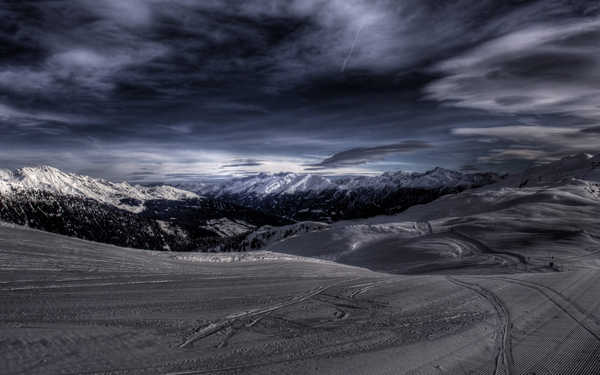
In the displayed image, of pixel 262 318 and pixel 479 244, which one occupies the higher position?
pixel 262 318

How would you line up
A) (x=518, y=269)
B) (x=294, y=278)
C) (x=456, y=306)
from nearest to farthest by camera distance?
(x=456, y=306) → (x=294, y=278) → (x=518, y=269)

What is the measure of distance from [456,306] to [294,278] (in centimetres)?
530

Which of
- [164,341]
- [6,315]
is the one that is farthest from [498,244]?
[6,315]

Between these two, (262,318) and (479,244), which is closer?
(262,318)

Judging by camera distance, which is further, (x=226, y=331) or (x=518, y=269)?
(x=518, y=269)

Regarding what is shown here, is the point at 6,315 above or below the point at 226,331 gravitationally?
above

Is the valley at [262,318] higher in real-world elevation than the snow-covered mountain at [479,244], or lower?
higher

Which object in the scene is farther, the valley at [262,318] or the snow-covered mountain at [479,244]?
the snow-covered mountain at [479,244]

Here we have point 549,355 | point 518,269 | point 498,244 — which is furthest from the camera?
point 498,244

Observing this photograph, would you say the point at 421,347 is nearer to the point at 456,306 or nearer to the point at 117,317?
the point at 456,306

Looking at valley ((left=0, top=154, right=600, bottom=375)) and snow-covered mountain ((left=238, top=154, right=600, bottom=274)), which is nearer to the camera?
valley ((left=0, top=154, right=600, bottom=375))

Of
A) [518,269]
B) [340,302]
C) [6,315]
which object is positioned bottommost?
[518,269]

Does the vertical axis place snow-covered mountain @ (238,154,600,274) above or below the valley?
below

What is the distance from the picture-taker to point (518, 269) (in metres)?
17.4
